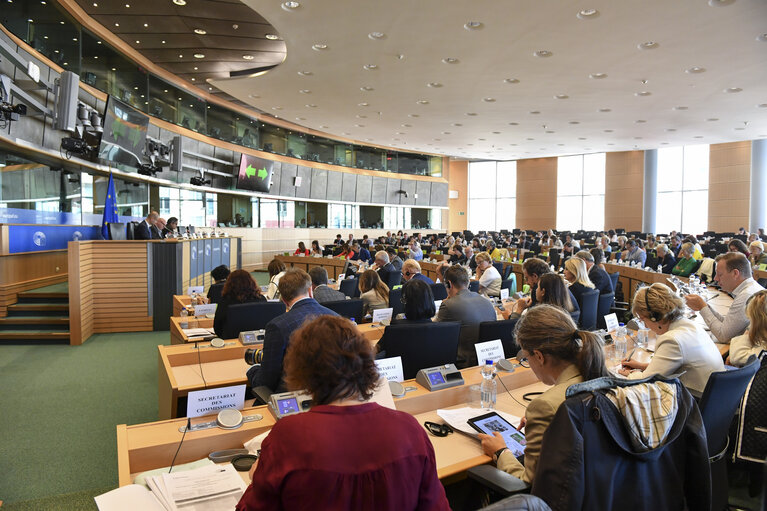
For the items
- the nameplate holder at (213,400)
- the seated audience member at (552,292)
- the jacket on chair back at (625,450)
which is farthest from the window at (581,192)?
the nameplate holder at (213,400)

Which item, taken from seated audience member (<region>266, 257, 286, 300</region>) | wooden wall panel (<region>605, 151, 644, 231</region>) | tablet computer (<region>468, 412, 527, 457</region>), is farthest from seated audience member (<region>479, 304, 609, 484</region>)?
wooden wall panel (<region>605, 151, 644, 231</region>)

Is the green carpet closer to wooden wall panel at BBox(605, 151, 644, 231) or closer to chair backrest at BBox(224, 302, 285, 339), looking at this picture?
chair backrest at BBox(224, 302, 285, 339)

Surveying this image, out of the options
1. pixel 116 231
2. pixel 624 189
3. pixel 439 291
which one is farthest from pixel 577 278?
pixel 624 189

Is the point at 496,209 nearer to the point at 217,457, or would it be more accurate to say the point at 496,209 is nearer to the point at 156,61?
the point at 156,61

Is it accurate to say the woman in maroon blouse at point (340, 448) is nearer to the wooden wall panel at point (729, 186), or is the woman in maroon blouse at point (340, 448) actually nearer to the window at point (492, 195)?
the wooden wall panel at point (729, 186)

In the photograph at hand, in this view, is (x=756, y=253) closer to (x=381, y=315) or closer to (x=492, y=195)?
(x=381, y=315)

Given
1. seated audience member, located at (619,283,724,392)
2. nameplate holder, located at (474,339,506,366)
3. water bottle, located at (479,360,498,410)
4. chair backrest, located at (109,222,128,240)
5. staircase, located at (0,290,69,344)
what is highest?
chair backrest, located at (109,222,128,240)

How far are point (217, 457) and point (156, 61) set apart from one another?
12271mm

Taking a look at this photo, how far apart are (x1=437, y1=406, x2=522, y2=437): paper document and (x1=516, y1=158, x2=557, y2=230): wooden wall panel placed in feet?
73.3

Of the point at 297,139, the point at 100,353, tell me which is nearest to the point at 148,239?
the point at 100,353

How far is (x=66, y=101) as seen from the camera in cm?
717

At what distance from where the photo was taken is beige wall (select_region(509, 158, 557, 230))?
23.3m

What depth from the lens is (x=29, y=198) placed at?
8.05 metres

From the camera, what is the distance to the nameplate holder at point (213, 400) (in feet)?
7.07
